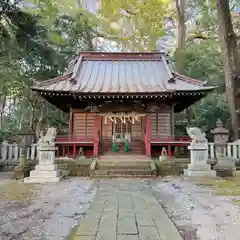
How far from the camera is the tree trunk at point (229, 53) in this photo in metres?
11.7

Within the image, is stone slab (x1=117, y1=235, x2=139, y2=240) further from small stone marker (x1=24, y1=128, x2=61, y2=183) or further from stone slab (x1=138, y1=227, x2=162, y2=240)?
small stone marker (x1=24, y1=128, x2=61, y2=183)

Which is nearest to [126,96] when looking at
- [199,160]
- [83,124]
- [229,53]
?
[83,124]

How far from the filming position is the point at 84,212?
419 cm

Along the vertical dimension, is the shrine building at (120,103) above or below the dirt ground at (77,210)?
above

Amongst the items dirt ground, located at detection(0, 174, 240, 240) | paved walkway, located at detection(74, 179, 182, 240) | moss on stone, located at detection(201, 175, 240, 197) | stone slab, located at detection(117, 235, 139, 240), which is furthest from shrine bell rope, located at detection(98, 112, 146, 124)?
stone slab, located at detection(117, 235, 139, 240)

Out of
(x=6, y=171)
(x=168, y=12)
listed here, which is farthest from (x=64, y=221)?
(x=168, y=12)

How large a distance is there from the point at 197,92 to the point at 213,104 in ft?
19.7

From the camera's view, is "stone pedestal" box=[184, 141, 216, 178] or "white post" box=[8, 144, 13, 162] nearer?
"stone pedestal" box=[184, 141, 216, 178]

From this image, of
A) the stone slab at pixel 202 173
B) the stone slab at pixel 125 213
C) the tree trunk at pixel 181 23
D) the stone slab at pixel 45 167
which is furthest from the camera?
the tree trunk at pixel 181 23

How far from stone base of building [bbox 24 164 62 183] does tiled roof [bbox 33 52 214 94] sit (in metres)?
3.98

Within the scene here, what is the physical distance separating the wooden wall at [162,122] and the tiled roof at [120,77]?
146 centimetres

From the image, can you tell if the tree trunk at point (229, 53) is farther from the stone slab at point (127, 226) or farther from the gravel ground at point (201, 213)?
the stone slab at point (127, 226)

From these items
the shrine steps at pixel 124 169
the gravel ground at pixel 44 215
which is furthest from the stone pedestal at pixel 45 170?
the gravel ground at pixel 44 215

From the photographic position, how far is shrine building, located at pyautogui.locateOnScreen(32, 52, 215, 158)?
10977 mm
